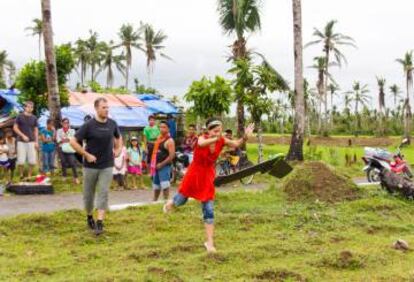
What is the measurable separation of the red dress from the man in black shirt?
3.96 ft

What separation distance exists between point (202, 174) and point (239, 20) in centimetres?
1775

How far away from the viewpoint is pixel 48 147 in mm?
15234

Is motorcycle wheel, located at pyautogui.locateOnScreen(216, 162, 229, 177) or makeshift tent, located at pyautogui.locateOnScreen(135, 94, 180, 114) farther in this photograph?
makeshift tent, located at pyautogui.locateOnScreen(135, 94, 180, 114)

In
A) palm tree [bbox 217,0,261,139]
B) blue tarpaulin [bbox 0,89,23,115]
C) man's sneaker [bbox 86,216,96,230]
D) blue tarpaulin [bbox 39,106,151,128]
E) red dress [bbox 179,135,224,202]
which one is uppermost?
palm tree [bbox 217,0,261,139]

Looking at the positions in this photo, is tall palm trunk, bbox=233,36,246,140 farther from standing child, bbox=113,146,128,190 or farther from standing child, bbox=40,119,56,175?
standing child, bbox=113,146,128,190

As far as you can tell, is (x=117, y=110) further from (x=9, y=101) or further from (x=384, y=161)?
(x=384, y=161)

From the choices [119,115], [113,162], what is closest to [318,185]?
[113,162]

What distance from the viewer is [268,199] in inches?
450

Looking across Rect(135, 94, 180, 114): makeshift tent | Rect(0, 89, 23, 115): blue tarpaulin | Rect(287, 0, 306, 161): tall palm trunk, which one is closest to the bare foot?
Rect(287, 0, 306, 161): tall palm trunk

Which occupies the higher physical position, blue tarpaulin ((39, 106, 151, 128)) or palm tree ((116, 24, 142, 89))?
palm tree ((116, 24, 142, 89))

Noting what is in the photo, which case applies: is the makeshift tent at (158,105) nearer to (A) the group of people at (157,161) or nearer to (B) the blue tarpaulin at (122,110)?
(B) the blue tarpaulin at (122,110)

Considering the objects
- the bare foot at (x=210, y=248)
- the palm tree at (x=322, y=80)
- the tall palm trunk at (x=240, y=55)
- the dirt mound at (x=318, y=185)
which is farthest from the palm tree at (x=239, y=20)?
the palm tree at (x=322, y=80)

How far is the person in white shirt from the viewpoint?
14906 mm

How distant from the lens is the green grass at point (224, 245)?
629cm
